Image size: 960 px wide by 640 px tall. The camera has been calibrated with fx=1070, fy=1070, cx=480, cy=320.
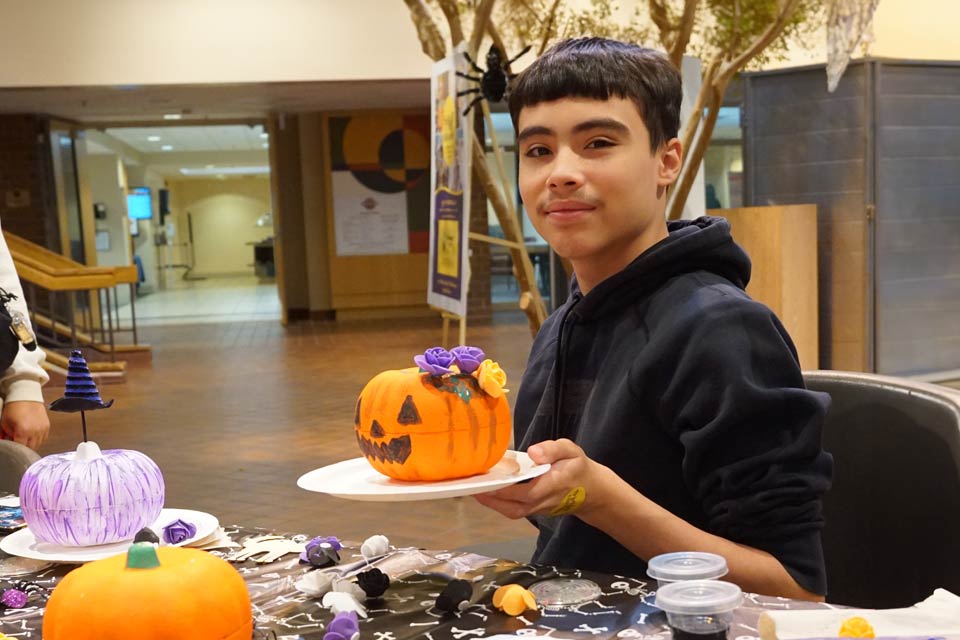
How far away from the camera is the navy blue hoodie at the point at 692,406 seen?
1.28 m

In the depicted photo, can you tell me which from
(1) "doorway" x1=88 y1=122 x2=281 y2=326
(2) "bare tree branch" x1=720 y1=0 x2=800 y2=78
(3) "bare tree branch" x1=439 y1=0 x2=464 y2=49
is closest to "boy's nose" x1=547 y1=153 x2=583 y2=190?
(3) "bare tree branch" x1=439 y1=0 x2=464 y2=49

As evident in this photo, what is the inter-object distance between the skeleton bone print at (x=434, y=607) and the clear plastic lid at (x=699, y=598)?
0.19m

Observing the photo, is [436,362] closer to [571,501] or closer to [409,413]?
[409,413]

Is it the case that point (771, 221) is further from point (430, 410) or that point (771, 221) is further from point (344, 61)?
point (430, 410)

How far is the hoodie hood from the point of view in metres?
1.45

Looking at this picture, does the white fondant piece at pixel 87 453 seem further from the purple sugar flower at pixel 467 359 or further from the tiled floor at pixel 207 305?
the tiled floor at pixel 207 305

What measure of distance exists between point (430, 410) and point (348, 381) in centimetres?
746

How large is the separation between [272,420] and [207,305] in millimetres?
11639

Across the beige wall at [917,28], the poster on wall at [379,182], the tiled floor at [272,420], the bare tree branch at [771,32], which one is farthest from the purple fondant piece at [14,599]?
the poster on wall at [379,182]

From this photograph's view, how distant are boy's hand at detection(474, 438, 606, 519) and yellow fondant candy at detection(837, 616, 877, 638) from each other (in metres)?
0.36

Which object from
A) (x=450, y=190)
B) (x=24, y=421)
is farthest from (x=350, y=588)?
(x=450, y=190)

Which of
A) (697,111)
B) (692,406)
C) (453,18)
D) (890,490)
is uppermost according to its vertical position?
(453,18)

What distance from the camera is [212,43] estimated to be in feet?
32.9

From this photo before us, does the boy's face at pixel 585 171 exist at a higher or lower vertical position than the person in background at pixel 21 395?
higher
